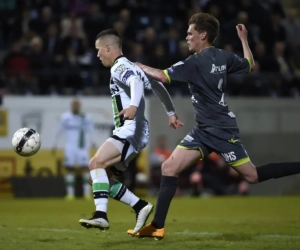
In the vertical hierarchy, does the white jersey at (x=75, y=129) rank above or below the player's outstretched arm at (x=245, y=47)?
below

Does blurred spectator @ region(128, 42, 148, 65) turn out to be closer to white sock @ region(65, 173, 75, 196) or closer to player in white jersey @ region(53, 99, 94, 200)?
player in white jersey @ region(53, 99, 94, 200)

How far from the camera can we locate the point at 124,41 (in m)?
18.8

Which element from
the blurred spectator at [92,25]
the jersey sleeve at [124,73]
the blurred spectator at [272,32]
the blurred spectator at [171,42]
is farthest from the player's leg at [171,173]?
the blurred spectator at [272,32]

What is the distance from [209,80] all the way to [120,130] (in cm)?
108

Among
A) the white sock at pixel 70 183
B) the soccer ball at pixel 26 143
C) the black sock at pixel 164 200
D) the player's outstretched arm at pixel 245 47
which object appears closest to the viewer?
the black sock at pixel 164 200

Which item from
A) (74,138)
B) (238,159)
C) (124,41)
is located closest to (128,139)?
(238,159)

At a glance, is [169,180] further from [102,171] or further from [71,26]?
[71,26]

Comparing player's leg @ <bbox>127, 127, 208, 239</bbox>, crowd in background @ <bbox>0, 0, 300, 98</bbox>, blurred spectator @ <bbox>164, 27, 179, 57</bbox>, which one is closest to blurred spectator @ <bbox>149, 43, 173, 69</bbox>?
crowd in background @ <bbox>0, 0, 300, 98</bbox>

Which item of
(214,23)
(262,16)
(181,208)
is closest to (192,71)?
(214,23)

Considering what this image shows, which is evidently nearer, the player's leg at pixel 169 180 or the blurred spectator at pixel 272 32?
the player's leg at pixel 169 180

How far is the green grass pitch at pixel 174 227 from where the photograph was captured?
301 inches

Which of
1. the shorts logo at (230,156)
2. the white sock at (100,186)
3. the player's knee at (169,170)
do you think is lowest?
the white sock at (100,186)

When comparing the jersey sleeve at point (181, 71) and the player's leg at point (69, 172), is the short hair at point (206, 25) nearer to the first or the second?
the jersey sleeve at point (181, 71)

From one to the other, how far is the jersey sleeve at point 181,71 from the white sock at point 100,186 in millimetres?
1199
